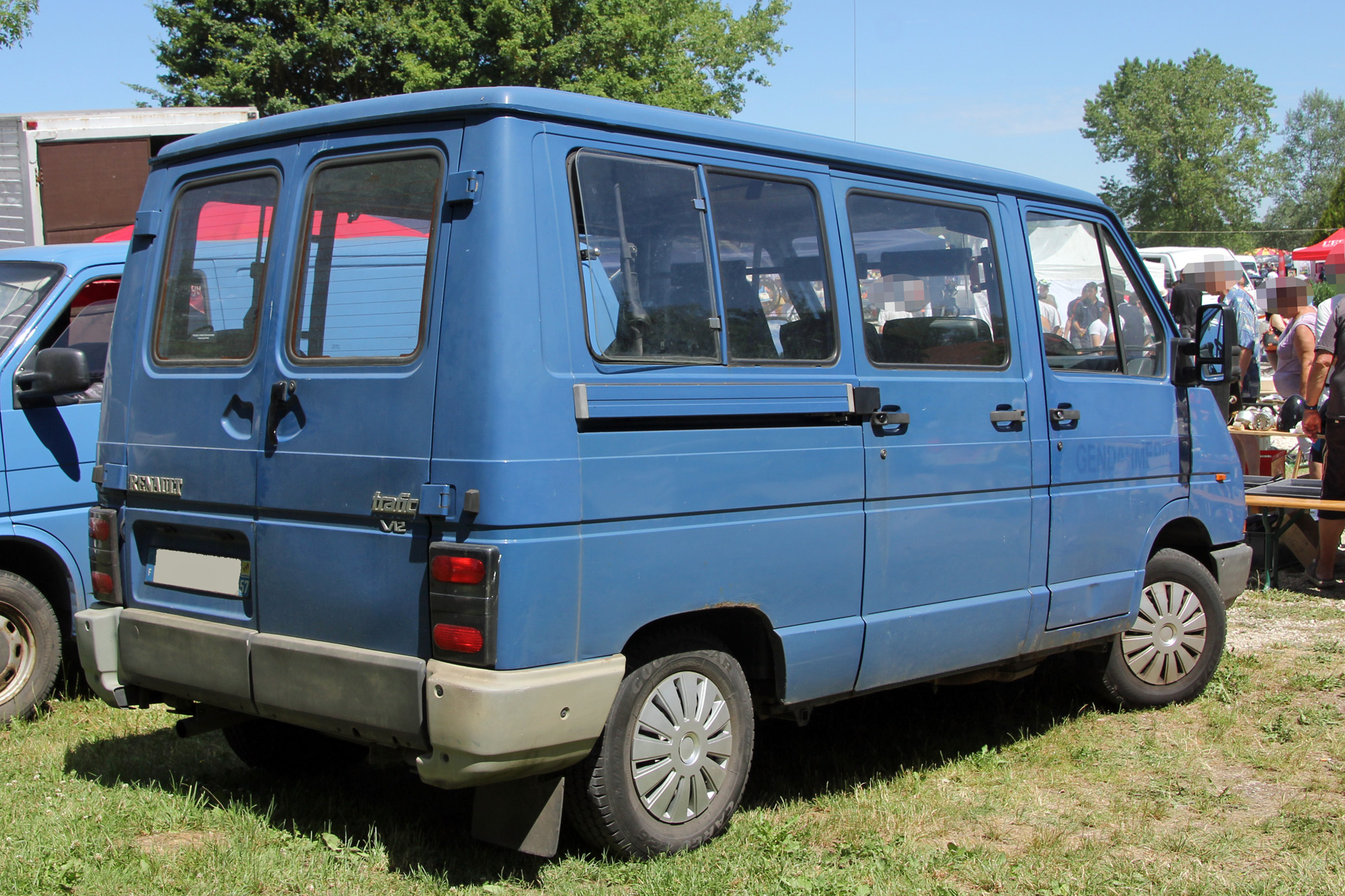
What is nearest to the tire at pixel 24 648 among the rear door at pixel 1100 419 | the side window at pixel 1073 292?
the rear door at pixel 1100 419

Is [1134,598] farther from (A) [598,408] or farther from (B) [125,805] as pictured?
(B) [125,805]

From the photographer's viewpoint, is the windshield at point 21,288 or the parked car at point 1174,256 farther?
the parked car at point 1174,256

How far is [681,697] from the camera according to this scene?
12.5 ft

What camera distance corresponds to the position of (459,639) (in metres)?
3.30

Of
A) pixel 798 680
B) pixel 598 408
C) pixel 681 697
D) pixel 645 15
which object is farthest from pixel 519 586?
pixel 645 15

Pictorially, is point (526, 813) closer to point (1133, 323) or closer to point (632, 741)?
point (632, 741)

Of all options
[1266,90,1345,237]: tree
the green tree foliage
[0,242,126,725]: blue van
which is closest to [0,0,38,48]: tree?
[0,242,126,725]: blue van

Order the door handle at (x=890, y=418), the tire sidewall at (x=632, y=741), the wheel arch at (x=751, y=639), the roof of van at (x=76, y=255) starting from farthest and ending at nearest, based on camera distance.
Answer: the roof of van at (x=76, y=255) < the door handle at (x=890, y=418) < the wheel arch at (x=751, y=639) < the tire sidewall at (x=632, y=741)

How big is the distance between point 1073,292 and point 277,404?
3.46 m

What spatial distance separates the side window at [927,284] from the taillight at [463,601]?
69.2 inches

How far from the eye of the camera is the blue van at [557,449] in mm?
3361

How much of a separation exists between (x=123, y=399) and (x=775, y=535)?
2295mm

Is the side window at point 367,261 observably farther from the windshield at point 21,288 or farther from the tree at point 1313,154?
the tree at point 1313,154

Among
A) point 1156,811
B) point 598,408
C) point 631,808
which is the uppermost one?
point 598,408
